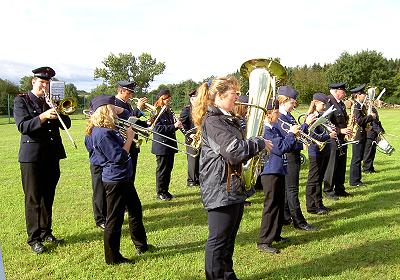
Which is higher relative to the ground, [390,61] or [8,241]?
[390,61]

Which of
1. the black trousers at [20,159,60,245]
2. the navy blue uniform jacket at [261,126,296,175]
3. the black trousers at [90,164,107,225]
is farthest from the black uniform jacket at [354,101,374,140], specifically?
the black trousers at [20,159,60,245]

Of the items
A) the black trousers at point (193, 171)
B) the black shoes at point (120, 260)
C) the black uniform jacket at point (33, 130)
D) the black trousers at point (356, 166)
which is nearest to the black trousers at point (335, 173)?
the black trousers at point (356, 166)

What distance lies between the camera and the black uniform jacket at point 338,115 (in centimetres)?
771

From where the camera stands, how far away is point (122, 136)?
5.05m

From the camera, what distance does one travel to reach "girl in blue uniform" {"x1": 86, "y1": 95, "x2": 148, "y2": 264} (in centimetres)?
462

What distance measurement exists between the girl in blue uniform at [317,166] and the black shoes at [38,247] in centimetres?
432

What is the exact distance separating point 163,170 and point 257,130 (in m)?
4.40

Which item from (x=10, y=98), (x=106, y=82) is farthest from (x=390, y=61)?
(x=10, y=98)

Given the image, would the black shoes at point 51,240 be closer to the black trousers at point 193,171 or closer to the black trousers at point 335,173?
the black trousers at point 193,171

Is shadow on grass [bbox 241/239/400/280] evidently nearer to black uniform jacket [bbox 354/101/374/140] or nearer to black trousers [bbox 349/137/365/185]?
black trousers [bbox 349/137/365/185]

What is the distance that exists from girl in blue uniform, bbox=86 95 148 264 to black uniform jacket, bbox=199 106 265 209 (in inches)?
52.3

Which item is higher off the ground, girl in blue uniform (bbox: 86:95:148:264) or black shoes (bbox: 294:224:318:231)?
girl in blue uniform (bbox: 86:95:148:264)

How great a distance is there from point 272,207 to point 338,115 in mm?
3511

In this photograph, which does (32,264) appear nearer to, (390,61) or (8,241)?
(8,241)
